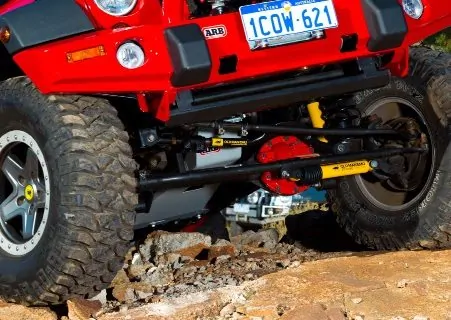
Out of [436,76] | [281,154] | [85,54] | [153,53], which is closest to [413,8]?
[436,76]

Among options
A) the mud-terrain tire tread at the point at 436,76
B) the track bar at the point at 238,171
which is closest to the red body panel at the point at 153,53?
the track bar at the point at 238,171

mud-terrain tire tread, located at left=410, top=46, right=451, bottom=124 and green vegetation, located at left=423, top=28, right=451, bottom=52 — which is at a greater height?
mud-terrain tire tread, located at left=410, top=46, right=451, bottom=124

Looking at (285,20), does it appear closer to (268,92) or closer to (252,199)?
(268,92)

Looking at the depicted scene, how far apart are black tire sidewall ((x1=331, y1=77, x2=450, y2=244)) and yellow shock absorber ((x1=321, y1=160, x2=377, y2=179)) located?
0.41m

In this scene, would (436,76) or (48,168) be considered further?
(436,76)

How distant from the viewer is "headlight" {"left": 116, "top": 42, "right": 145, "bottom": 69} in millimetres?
4367

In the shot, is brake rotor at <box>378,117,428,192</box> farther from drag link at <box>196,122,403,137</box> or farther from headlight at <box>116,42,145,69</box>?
headlight at <box>116,42,145,69</box>

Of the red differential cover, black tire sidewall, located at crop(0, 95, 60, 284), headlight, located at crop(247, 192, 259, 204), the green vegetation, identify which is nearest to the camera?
black tire sidewall, located at crop(0, 95, 60, 284)

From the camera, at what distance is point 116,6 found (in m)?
4.61

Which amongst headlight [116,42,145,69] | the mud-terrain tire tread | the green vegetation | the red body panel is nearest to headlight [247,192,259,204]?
the mud-terrain tire tread

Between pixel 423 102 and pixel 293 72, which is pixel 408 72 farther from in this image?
pixel 293 72

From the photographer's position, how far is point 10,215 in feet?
16.8

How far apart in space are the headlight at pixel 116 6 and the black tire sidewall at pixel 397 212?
1996mm

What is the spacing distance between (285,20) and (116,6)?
888 millimetres
